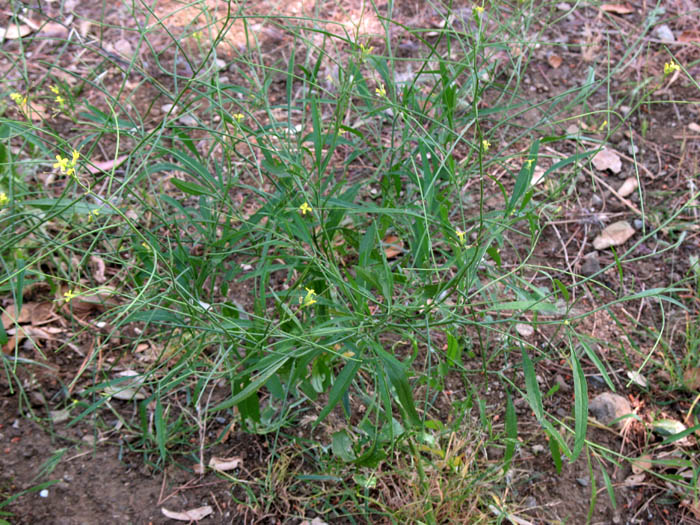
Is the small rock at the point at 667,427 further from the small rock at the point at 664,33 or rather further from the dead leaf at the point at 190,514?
the small rock at the point at 664,33

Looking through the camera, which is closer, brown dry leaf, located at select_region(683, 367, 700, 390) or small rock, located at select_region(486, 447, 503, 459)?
small rock, located at select_region(486, 447, 503, 459)

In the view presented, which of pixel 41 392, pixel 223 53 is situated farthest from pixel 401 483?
pixel 223 53

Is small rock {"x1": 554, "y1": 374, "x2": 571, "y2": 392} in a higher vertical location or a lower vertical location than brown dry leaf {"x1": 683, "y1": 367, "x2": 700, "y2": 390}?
lower

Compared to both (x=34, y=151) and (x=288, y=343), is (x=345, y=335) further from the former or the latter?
(x=34, y=151)

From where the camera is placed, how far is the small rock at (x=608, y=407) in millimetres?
1981

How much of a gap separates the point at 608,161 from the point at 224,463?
2.00 m

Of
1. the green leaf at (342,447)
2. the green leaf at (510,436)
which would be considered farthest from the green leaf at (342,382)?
the green leaf at (510,436)

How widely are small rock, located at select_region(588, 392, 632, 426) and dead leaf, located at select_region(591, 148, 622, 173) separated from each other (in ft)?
3.64

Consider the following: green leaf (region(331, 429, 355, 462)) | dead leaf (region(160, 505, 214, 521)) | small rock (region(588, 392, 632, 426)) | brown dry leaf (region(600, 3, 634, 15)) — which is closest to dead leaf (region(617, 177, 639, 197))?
small rock (region(588, 392, 632, 426))

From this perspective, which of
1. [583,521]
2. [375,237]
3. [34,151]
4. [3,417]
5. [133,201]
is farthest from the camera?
[34,151]

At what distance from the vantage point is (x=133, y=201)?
2295 millimetres

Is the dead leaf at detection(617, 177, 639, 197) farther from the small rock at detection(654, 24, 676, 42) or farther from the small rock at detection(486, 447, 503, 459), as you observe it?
the small rock at detection(486, 447, 503, 459)

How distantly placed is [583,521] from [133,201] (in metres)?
1.80

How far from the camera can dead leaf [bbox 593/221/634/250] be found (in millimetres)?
2469
